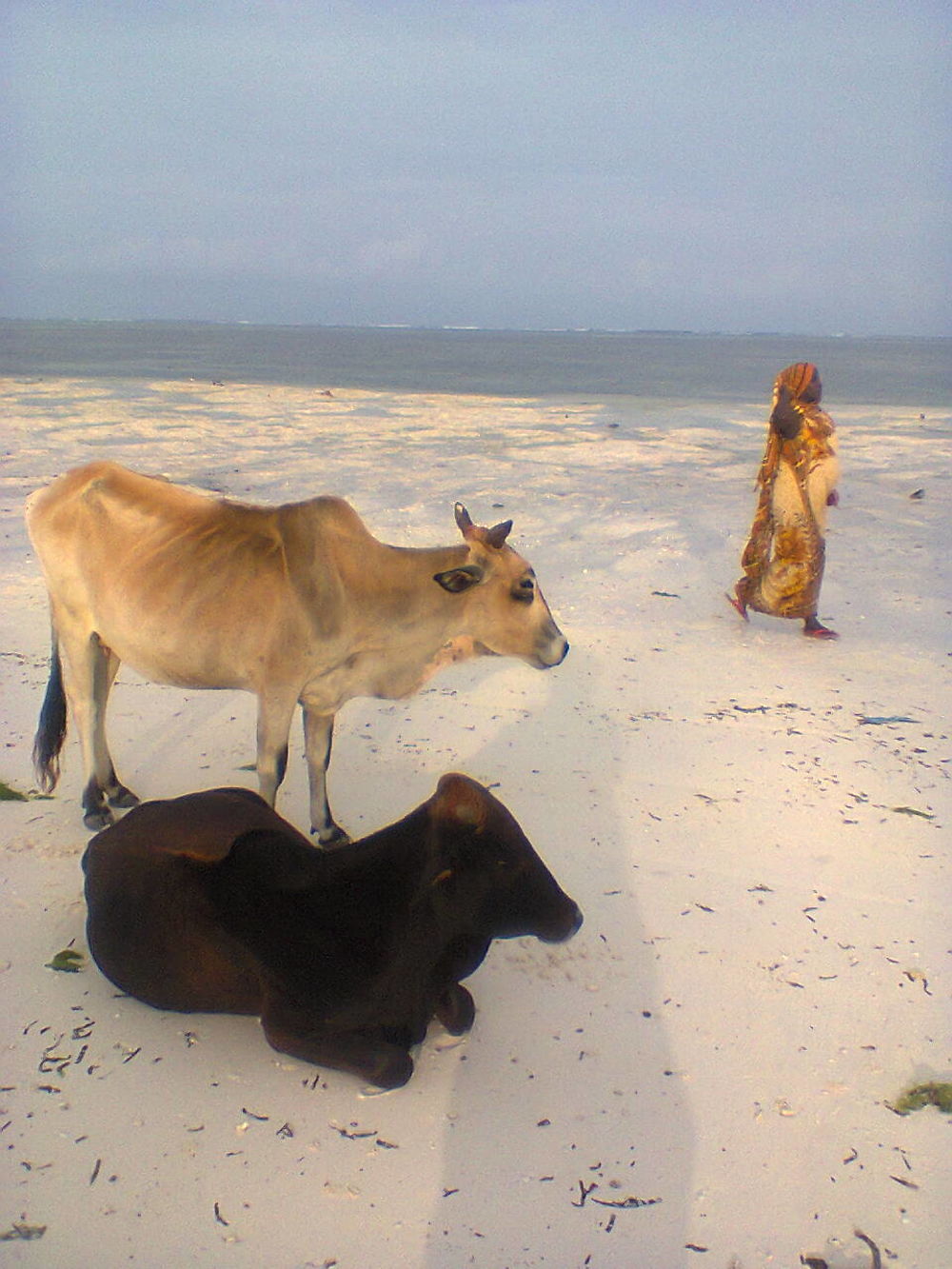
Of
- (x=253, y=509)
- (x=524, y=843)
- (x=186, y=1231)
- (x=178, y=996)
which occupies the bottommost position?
(x=186, y=1231)

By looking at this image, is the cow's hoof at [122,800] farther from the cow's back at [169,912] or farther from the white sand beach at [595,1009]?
the cow's back at [169,912]

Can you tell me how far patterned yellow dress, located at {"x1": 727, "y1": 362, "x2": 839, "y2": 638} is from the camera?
7422mm

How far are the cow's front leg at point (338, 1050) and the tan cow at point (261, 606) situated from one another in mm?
1296

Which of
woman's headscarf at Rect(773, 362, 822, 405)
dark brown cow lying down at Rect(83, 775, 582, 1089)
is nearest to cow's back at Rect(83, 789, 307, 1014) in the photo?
dark brown cow lying down at Rect(83, 775, 582, 1089)

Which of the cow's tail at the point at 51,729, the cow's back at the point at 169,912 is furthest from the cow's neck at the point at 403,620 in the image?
the cow's tail at the point at 51,729

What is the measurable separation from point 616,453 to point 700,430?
16.6 ft

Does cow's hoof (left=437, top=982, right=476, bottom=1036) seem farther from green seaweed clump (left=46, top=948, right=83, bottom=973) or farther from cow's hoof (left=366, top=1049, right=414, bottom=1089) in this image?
green seaweed clump (left=46, top=948, right=83, bottom=973)

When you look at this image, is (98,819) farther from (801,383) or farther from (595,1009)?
(801,383)

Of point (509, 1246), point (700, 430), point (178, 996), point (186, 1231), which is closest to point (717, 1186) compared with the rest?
point (509, 1246)

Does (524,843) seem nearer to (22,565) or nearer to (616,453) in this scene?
(22,565)

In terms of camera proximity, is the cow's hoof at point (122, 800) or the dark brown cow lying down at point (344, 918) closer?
the dark brown cow lying down at point (344, 918)

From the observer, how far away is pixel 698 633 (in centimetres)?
754

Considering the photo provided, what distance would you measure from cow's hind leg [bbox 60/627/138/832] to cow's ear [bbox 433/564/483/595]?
1.55 meters

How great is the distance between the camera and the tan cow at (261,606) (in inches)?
153
